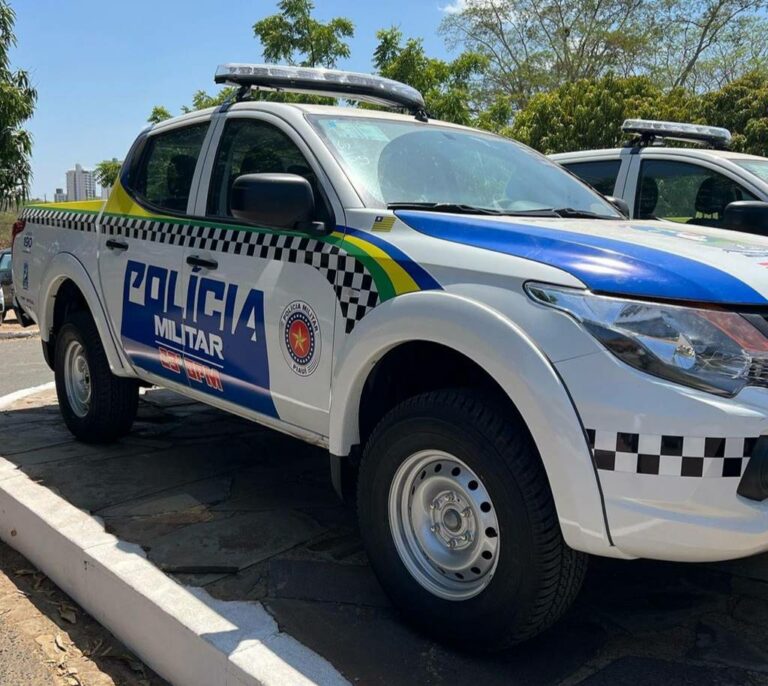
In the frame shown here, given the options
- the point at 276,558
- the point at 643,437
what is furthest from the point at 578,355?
the point at 276,558

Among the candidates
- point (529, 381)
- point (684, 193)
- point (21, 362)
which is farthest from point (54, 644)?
point (21, 362)

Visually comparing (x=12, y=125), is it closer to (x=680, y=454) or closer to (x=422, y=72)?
(x=422, y=72)

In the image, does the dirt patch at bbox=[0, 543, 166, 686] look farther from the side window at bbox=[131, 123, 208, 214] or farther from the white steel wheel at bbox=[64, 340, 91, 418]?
the side window at bbox=[131, 123, 208, 214]

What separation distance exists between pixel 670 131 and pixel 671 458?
186 inches

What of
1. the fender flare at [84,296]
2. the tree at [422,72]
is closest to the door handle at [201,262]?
the fender flare at [84,296]

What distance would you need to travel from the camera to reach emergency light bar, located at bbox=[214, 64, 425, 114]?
3.75 meters

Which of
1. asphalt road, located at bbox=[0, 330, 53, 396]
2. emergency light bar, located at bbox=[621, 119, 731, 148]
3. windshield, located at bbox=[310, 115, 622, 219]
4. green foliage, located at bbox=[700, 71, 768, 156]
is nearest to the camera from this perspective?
windshield, located at bbox=[310, 115, 622, 219]

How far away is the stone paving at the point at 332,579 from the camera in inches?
96.3

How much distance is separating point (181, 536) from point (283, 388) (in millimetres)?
840

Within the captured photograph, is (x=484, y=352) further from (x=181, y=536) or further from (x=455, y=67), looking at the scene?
(x=455, y=67)

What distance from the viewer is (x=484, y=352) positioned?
2.28m

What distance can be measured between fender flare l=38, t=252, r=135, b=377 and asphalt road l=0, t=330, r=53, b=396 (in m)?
2.34

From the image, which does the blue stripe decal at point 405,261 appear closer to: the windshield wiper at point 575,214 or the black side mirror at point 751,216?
the windshield wiper at point 575,214

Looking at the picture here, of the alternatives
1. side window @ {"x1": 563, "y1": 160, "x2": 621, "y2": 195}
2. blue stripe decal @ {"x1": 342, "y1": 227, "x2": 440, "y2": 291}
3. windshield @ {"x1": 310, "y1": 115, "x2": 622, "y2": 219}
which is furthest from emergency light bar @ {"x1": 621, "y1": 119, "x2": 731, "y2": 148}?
blue stripe decal @ {"x1": 342, "y1": 227, "x2": 440, "y2": 291}
